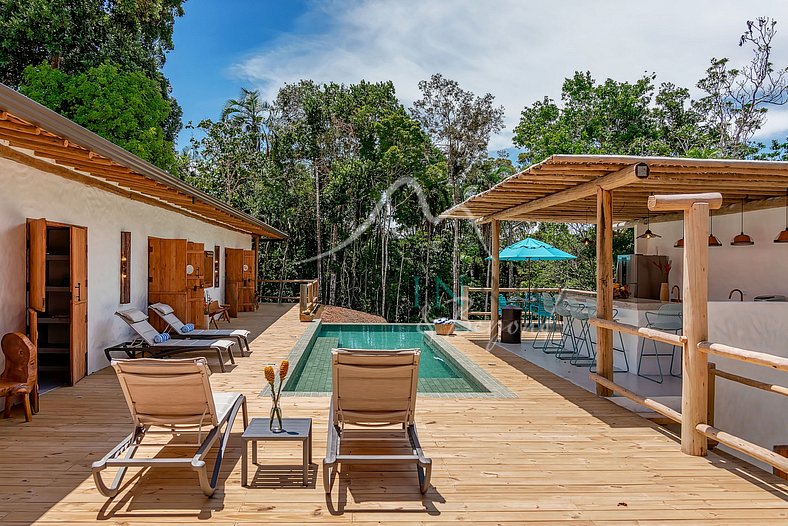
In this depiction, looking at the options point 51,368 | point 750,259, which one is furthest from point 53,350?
point 750,259

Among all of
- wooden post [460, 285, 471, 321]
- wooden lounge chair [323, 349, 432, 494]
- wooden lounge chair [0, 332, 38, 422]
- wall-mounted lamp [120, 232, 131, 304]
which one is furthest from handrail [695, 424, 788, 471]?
wooden post [460, 285, 471, 321]

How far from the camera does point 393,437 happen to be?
4320 millimetres

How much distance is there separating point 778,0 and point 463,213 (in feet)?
45.3

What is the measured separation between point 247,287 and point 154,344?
8864 mm

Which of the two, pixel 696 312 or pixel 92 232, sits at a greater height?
pixel 92 232

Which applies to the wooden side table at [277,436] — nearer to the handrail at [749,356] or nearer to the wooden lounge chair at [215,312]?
the handrail at [749,356]

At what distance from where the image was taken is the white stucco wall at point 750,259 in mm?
7465

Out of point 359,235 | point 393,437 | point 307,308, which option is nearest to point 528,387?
point 393,437

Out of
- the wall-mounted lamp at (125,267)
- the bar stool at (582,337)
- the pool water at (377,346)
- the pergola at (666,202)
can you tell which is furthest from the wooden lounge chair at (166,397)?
the bar stool at (582,337)

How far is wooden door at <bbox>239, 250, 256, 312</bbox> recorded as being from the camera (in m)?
15.5

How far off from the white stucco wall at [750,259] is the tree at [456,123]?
1372 centimetres

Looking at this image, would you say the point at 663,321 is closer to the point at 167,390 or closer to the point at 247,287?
the point at 167,390

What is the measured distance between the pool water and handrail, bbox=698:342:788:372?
3052 millimetres

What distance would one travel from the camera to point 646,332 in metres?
4.82
